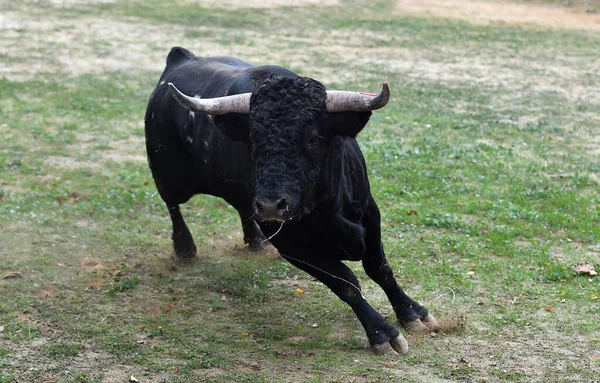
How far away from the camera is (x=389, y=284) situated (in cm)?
703

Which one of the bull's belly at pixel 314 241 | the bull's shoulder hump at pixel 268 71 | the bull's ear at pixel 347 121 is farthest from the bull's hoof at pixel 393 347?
the bull's shoulder hump at pixel 268 71

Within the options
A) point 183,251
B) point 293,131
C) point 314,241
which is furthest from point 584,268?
point 183,251

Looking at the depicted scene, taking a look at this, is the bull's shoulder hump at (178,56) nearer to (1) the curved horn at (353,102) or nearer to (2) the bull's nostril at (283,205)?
(1) the curved horn at (353,102)

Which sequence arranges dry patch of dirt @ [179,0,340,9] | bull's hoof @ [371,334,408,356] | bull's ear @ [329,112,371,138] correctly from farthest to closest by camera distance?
dry patch of dirt @ [179,0,340,9] < bull's hoof @ [371,334,408,356] < bull's ear @ [329,112,371,138]

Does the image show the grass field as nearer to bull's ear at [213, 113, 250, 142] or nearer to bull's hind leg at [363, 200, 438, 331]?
bull's hind leg at [363, 200, 438, 331]

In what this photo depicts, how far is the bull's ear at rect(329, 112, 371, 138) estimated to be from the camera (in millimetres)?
6066

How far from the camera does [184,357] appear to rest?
260 inches

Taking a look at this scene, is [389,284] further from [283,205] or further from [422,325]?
[283,205]

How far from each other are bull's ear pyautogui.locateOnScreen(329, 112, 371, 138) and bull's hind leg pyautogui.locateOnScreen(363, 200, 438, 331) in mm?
1032

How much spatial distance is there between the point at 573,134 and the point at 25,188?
26.2 feet

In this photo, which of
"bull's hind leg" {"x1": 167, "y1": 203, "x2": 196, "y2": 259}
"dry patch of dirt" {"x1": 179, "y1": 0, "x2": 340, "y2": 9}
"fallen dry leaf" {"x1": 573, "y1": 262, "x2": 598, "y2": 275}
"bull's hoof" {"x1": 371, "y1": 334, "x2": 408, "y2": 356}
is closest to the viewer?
"bull's hoof" {"x1": 371, "y1": 334, "x2": 408, "y2": 356}

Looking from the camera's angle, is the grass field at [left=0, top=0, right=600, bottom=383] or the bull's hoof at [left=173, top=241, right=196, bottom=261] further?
the bull's hoof at [left=173, top=241, right=196, bottom=261]

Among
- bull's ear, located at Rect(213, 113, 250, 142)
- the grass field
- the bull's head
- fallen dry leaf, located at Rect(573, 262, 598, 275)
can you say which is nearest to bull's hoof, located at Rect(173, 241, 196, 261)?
the grass field

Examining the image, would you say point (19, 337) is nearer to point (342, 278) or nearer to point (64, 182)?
point (342, 278)
